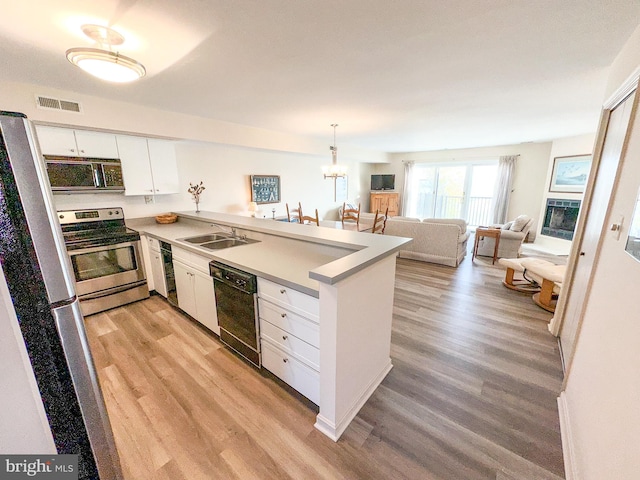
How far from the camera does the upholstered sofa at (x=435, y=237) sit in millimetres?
4391

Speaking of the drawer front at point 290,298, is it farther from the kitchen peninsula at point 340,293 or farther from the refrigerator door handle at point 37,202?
the refrigerator door handle at point 37,202

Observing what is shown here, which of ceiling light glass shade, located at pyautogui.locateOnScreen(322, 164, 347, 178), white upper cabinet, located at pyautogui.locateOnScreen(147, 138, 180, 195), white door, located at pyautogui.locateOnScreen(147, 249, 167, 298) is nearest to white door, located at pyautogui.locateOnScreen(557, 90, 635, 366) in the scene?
ceiling light glass shade, located at pyautogui.locateOnScreen(322, 164, 347, 178)

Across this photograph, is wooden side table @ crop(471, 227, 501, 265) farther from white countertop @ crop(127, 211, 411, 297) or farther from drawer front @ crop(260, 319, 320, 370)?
drawer front @ crop(260, 319, 320, 370)

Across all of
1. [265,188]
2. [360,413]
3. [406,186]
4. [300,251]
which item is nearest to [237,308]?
[300,251]

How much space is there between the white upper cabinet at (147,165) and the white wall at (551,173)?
23.9ft

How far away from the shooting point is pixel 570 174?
5492 millimetres

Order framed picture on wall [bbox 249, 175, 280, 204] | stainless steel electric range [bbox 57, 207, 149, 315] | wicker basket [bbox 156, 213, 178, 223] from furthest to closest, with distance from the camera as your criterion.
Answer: framed picture on wall [bbox 249, 175, 280, 204], wicker basket [bbox 156, 213, 178, 223], stainless steel electric range [bbox 57, 207, 149, 315]

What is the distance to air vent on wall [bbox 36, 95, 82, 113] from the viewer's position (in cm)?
246

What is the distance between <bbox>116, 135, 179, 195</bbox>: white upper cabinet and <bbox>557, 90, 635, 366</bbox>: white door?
437 centimetres

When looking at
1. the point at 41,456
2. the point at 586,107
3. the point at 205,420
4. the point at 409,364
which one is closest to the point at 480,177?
the point at 586,107

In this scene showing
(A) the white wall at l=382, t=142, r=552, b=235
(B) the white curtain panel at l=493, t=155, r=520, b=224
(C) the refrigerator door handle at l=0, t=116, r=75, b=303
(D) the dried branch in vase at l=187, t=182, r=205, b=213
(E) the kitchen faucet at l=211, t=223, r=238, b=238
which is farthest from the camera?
(B) the white curtain panel at l=493, t=155, r=520, b=224

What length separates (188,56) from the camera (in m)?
1.93

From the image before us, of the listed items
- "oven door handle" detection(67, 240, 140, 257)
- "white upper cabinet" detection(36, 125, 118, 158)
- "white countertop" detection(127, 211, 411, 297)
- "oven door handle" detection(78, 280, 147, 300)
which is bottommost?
"oven door handle" detection(78, 280, 147, 300)

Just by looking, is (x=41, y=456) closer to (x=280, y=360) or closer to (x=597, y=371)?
(x=280, y=360)
